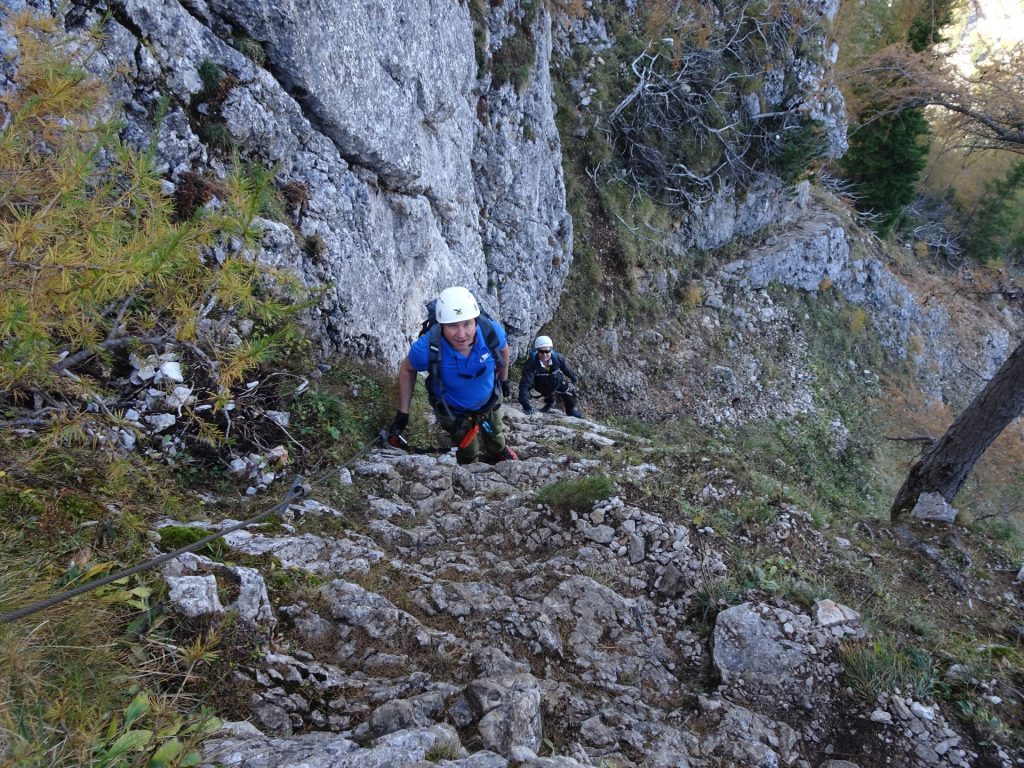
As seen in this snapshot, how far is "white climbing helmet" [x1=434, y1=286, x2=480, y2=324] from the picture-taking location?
528cm

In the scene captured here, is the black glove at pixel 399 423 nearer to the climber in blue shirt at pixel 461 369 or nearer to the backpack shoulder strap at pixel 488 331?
the climber in blue shirt at pixel 461 369

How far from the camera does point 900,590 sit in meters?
4.95

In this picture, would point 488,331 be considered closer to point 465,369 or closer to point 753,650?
point 465,369

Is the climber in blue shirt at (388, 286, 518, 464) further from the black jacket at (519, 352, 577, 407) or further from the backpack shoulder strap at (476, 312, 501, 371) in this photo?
the black jacket at (519, 352, 577, 407)

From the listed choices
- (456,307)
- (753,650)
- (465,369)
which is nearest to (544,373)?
(465,369)

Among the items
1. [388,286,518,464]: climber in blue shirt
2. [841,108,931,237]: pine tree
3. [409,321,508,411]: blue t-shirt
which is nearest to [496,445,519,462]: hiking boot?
[388,286,518,464]: climber in blue shirt

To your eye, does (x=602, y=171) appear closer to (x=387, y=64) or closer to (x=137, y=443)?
(x=387, y=64)

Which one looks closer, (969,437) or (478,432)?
(478,432)

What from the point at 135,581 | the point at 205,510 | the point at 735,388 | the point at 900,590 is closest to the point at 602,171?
the point at 735,388

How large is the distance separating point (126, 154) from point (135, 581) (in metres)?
2.37

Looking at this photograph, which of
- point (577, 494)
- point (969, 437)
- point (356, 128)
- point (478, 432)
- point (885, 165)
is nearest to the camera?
point (577, 494)

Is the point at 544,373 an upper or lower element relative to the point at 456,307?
lower

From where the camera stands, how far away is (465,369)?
5766mm

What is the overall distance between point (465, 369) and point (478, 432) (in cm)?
137
